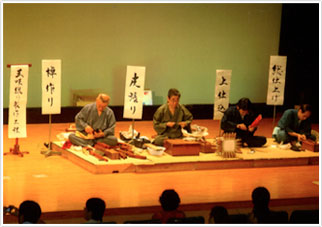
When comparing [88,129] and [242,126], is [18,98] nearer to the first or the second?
[88,129]

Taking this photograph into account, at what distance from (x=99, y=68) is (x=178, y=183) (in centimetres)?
449

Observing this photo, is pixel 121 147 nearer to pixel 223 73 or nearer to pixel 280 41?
pixel 223 73

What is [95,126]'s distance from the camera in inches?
344

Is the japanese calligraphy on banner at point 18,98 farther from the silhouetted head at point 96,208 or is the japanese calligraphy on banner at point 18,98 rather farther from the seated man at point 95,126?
the silhouetted head at point 96,208

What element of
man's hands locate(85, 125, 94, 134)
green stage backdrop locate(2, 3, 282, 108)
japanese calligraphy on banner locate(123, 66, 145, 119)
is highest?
green stage backdrop locate(2, 3, 282, 108)

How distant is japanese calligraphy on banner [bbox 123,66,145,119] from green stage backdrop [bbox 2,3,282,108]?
2.95m

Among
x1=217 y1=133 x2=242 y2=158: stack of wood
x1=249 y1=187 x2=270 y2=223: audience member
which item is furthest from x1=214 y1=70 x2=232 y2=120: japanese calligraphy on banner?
x1=249 y1=187 x2=270 y2=223: audience member

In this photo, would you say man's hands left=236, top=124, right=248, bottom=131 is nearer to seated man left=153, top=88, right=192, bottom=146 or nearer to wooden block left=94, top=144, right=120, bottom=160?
seated man left=153, top=88, right=192, bottom=146

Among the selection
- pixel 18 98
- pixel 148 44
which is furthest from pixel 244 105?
pixel 148 44

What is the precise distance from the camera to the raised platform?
805 centimetres

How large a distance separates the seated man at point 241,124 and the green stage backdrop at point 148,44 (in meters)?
3.15

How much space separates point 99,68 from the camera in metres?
11.7

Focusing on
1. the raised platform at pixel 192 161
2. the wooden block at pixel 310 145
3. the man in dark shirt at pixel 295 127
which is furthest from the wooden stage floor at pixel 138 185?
the man in dark shirt at pixel 295 127

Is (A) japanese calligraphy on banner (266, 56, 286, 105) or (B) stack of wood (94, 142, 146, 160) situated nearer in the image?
(B) stack of wood (94, 142, 146, 160)
